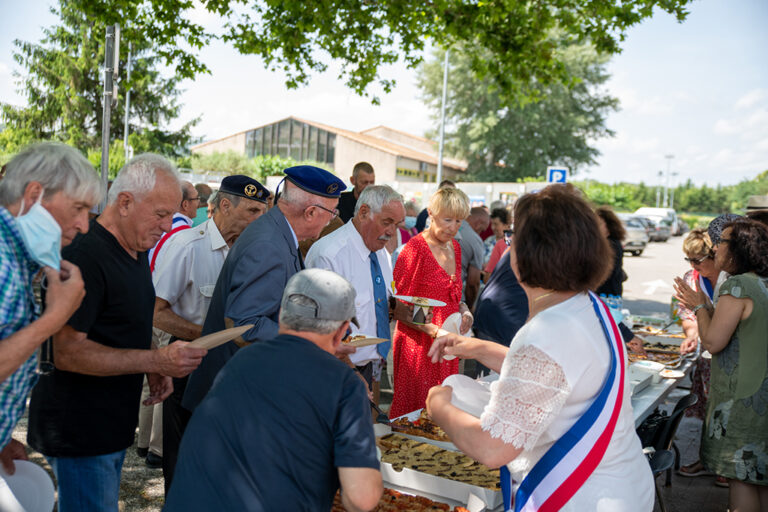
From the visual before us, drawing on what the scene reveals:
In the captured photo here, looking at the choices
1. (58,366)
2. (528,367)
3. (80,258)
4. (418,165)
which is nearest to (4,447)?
(58,366)

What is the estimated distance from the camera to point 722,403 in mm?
3658

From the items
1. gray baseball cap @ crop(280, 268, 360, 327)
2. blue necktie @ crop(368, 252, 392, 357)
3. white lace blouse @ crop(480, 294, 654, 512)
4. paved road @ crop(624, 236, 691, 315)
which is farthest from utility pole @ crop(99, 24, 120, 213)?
paved road @ crop(624, 236, 691, 315)

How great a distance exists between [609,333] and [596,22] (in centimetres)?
789

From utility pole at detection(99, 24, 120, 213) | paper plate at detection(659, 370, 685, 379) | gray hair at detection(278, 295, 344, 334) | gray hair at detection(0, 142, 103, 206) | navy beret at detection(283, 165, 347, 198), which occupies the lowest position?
paper plate at detection(659, 370, 685, 379)

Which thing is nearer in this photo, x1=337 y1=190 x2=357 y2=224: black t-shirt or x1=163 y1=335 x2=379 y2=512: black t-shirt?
x1=163 y1=335 x2=379 y2=512: black t-shirt

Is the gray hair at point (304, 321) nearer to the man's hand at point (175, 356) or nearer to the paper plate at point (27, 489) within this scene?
the man's hand at point (175, 356)

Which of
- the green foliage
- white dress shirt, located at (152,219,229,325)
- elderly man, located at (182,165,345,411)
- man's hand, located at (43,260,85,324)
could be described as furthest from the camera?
the green foliage

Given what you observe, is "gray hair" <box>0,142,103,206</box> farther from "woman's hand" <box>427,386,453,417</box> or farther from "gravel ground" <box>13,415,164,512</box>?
"gravel ground" <box>13,415,164,512</box>

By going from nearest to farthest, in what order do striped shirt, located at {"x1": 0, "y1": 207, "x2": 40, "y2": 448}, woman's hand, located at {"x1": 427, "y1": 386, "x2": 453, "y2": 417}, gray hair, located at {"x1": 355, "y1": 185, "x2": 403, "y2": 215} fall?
striped shirt, located at {"x1": 0, "y1": 207, "x2": 40, "y2": 448}
woman's hand, located at {"x1": 427, "y1": 386, "x2": 453, "y2": 417}
gray hair, located at {"x1": 355, "y1": 185, "x2": 403, "y2": 215}

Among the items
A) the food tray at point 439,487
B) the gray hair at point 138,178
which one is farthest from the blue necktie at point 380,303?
the gray hair at point 138,178

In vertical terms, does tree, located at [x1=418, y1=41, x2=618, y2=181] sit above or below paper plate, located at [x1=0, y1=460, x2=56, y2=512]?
above

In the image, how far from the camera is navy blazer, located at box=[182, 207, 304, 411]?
2.46 m

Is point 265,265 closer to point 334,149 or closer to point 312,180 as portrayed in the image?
point 312,180

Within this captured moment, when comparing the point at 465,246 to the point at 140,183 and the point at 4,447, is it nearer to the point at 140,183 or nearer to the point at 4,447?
the point at 140,183
